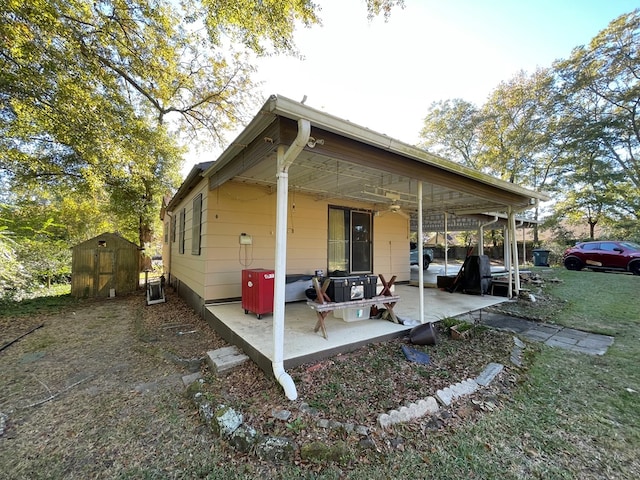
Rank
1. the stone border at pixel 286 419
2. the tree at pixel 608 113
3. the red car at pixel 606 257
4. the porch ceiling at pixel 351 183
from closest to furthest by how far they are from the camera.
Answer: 1. the stone border at pixel 286 419
2. the porch ceiling at pixel 351 183
3. the red car at pixel 606 257
4. the tree at pixel 608 113

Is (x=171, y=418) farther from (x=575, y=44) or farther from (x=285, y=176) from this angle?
(x=575, y=44)

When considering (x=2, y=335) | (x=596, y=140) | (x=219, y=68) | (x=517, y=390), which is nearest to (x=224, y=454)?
(x=517, y=390)

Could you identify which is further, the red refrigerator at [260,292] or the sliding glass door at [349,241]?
the sliding glass door at [349,241]

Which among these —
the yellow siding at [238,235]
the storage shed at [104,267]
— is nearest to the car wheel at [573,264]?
the yellow siding at [238,235]

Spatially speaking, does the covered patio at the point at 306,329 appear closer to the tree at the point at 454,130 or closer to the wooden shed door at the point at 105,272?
the wooden shed door at the point at 105,272

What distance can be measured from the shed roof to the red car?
22.2ft

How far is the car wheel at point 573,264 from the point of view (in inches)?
426

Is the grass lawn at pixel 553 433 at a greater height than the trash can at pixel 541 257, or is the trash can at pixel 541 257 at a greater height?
the trash can at pixel 541 257

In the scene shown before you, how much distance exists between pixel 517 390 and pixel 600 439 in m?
0.64

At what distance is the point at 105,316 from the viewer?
5457 mm

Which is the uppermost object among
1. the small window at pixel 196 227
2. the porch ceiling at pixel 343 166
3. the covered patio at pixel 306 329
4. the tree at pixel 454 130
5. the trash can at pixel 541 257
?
the tree at pixel 454 130

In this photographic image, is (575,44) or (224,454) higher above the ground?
(575,44)

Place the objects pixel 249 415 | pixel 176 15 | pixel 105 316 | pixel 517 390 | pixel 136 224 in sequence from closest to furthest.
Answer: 1. pixel 249 415
2. pixel 517 390
3. pixel 105 316
4. pixel 176 15
5. pixel 136 224

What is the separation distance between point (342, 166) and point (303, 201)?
7.14ft
